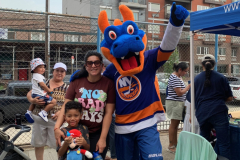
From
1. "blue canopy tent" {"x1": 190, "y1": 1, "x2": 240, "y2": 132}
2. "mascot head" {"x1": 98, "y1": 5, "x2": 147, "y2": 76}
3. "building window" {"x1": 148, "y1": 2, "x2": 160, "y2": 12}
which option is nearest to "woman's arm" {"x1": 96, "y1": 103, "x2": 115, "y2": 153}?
"mascot head" {"x1": 98, "y1": 5, "x2": 147, "y2": 76}

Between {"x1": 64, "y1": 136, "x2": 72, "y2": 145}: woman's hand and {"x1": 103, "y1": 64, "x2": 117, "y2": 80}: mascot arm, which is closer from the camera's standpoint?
{"x1": 64, "y1": 136, "x2": 72, "y2": 145}: woman's hand

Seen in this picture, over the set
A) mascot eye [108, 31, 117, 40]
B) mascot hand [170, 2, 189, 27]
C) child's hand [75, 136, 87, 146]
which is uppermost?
mascot hand [170, 2, 189, 27]

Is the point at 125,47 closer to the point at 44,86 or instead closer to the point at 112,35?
the point at 112,35

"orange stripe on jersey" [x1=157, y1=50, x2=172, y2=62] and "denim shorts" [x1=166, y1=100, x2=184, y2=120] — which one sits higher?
"orange stripe on jersey" [x1=157, y1=50, x2=172, y2=62]

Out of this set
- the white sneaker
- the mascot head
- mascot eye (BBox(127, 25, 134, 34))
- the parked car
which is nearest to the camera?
the mascot head

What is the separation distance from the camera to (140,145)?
2471 millimetres

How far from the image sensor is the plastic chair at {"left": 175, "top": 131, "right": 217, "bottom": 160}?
7.07 feet

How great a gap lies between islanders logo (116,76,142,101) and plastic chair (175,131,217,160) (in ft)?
2.09

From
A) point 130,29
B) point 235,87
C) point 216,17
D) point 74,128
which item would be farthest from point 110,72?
point 235,87

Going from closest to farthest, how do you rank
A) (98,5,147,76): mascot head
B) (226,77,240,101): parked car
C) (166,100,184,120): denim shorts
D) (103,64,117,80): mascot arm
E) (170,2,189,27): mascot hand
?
(170,2,189,27): mascot hand, (98,5,147,76): mascot head, (103,64,117,80): mascot arm, (166,100,184,120): denim shorts, (226,77,240,101): parked car

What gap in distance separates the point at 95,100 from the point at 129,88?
38 centimetres

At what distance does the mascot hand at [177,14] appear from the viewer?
84.2 inches

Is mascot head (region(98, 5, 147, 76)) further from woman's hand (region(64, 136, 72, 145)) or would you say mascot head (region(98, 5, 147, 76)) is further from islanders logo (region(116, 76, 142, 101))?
woman's hand (region(64, 136, 72, 145))

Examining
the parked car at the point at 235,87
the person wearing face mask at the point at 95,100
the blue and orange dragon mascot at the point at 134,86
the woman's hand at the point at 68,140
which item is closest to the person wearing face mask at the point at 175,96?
the blue and orange dragon mascot at the point at 134,86
